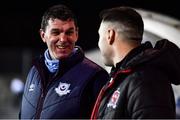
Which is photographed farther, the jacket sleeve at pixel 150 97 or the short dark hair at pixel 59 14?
the short dark hair at pixel 59 14

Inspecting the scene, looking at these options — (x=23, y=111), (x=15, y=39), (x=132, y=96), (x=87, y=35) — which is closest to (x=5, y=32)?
(x=15, y=39)

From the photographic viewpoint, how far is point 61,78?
3.76m

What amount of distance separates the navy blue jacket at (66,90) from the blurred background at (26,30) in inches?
304

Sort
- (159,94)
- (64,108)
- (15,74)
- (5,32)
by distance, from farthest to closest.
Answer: (5,32), (15,74), (64,108), (159,94)

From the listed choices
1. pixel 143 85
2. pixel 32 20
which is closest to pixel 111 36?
pixel 143 85

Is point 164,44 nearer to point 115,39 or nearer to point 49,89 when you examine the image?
point 115,39

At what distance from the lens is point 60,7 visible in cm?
384

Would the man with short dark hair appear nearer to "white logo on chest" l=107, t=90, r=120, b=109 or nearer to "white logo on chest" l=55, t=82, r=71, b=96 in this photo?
"white logo on chest" l=107, t=90, r=120, b=109

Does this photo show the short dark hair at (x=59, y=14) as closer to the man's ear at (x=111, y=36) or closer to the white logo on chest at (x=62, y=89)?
the white logo on chest at (x=62, y=89)

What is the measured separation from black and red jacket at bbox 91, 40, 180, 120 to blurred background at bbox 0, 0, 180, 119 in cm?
857

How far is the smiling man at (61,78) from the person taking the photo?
11.9ft

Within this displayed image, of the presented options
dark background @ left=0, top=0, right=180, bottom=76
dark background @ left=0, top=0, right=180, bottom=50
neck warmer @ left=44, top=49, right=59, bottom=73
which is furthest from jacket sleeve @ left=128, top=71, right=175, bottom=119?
dark background @ left=0, top=0, right=180, bottom=50

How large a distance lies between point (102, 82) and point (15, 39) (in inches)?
534

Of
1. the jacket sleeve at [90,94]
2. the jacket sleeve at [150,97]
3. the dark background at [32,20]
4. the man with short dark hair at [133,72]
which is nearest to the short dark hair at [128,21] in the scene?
the man with short dark hair at [133,72]
